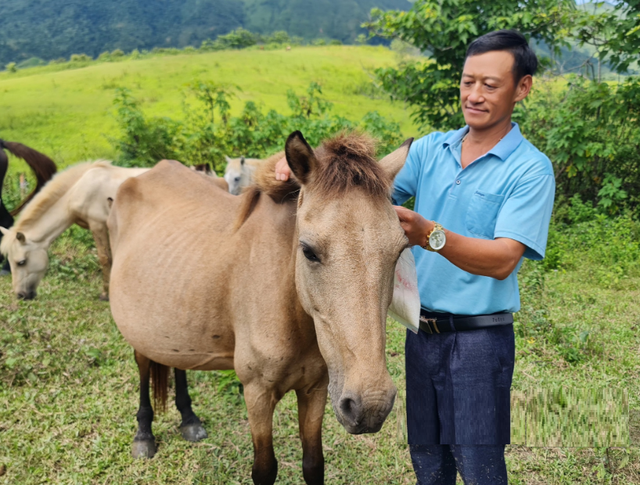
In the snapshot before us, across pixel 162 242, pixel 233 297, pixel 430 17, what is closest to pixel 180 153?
pixel 430 17

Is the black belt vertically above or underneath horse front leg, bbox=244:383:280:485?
above

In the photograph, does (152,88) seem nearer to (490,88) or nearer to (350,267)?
(490,88)

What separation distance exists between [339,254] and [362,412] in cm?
53

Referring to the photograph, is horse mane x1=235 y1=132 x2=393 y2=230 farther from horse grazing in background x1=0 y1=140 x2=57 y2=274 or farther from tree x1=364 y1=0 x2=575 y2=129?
horse grazing in background x1=0 y1=140 x2=57 y2=274

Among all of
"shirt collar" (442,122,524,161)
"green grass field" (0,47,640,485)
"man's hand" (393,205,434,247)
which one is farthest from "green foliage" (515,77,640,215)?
"man's hand" (393,205,434,247)

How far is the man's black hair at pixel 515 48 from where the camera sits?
1.83 metres

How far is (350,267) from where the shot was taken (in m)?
1.53

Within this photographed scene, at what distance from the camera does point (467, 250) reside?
162 centimetres

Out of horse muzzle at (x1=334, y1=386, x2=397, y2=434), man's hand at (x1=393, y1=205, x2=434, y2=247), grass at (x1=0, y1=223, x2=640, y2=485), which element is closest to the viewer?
horse muzzle at (x1=334, y1=386, x2=397, y2=434)

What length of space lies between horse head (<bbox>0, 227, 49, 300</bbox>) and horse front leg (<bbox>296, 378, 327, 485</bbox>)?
5.41m

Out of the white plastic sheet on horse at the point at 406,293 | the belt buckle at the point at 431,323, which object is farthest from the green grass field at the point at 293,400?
the white plastic sheet on horse at the point at 406,293

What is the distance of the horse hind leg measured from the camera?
3.72 m

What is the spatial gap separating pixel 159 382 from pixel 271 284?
2.06 meters

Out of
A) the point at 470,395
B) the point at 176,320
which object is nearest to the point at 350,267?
the point at 470,395
